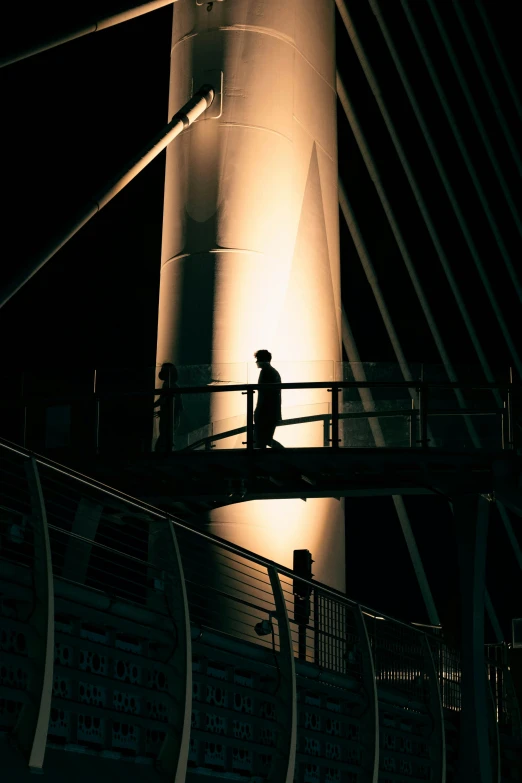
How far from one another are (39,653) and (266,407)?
10.0 metres

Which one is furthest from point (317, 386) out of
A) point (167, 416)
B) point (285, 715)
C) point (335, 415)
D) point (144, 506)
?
point (144, 506)

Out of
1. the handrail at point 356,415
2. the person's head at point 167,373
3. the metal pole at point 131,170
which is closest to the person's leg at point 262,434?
the handrail at point 356,415

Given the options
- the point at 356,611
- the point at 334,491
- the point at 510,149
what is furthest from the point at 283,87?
the point at 356,611

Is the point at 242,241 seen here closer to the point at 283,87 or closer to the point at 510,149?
the point at 283,87

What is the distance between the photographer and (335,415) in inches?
650

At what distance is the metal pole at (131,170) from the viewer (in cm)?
1833

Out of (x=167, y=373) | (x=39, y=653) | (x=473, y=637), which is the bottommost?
(x=39, y=653)

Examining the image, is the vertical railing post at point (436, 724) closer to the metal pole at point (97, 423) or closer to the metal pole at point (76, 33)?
the metal pole at point (97, 423)

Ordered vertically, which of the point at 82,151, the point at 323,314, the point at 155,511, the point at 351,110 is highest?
the point at 82,151

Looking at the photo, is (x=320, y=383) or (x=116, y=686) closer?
(x=116, y=686)

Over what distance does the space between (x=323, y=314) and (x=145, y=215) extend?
12.0 m

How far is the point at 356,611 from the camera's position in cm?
1145

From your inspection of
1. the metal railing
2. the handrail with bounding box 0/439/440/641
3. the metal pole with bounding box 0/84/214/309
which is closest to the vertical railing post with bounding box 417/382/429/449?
the metal railing

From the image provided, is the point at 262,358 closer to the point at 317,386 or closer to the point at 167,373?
the point at 317,386
